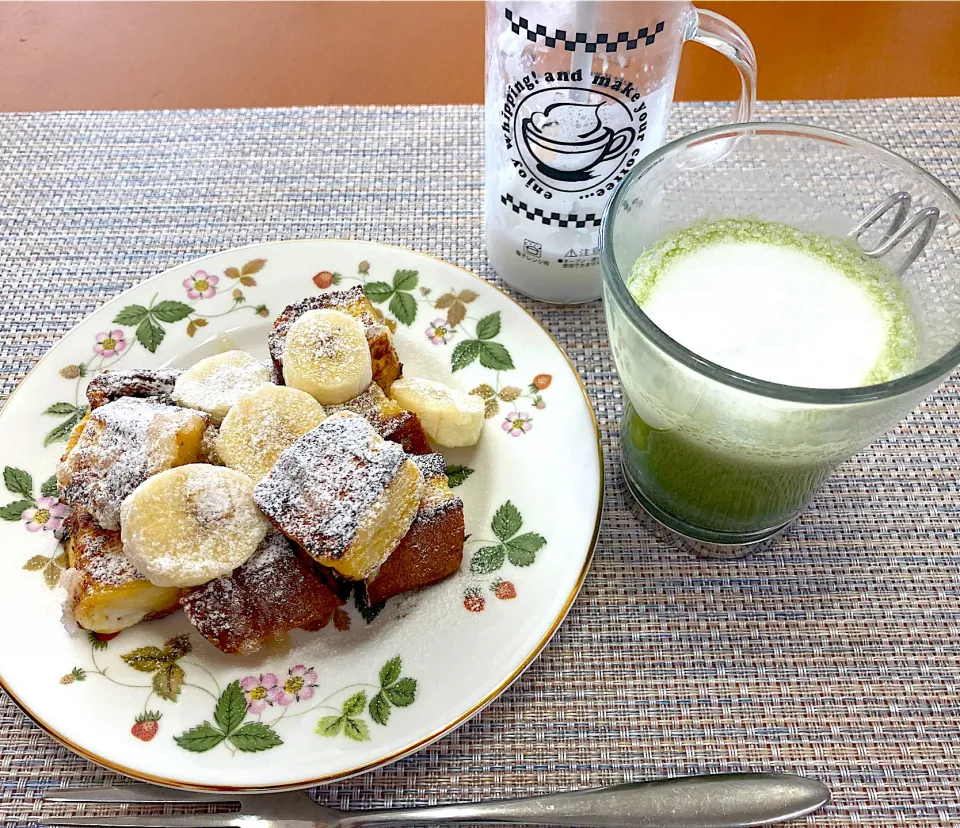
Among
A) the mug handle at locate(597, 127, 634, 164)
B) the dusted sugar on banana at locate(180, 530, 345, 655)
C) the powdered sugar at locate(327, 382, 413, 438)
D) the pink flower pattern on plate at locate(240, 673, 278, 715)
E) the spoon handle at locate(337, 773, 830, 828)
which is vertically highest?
the mug handle at locate(597, 127, 634, 164)

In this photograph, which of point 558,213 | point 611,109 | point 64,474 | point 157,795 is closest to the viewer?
point 157,795

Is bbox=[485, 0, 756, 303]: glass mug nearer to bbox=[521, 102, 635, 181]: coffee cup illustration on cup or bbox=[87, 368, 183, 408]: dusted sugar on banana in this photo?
bbox=[521, 102, 635, 181]: coffee cup illustration on cup

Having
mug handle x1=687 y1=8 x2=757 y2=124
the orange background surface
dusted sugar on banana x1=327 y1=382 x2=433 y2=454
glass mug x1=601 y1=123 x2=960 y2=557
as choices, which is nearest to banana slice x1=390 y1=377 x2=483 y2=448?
dusted sugar on banana x1=327 y1=382 x2=433 y2=454

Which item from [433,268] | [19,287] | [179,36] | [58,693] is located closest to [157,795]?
[58,693]

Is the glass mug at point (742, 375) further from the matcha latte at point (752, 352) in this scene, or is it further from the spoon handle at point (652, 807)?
the spoon handle at point (652, 807)

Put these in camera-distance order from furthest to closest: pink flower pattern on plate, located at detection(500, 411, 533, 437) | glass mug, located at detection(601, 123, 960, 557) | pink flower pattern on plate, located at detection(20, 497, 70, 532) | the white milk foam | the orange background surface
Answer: the orange background surface
pink flower pattern on plate, located at detection(500, 411, 533, 437)
pink flower pattern on plate, located at detection(20, 497, 70, 532)
the white milk foam
glass mug, located at detection(601, 123, 960, 557)

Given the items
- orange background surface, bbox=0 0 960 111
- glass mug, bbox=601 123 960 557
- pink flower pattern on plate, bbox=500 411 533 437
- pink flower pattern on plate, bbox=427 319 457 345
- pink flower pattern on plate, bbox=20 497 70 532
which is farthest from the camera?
orange background surface, bbox=0 0 960 111

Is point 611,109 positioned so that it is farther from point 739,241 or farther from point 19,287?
point 19,287
